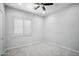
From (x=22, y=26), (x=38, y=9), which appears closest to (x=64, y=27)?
(x=38, y=9)

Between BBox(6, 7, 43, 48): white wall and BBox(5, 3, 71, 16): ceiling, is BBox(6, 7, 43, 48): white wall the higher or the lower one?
the lower one

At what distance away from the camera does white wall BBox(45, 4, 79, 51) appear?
160 centimetres

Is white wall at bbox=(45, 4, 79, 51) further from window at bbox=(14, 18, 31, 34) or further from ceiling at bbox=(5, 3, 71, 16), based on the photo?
window at bbox=(14, 18, 31, 34)

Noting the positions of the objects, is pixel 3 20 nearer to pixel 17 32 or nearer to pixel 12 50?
pixel 17 32

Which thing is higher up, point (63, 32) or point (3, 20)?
point (3, 20)

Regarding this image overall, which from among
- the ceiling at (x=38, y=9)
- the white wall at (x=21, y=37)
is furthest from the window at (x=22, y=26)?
the ceiling at (x=38, y=9)

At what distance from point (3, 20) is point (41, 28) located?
3.65 feet

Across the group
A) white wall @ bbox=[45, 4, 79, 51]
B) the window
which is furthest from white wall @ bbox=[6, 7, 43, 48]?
white wall @ bbox=[45, 4, 79, 51]

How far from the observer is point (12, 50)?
1602mm

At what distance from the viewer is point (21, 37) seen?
165cm

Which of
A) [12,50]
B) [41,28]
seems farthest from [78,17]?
[12,50]

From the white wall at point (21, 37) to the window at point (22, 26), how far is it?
107 millimetres

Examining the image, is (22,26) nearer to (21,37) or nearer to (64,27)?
(21,37)

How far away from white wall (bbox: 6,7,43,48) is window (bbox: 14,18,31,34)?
0.35 ft
